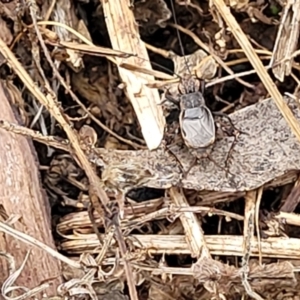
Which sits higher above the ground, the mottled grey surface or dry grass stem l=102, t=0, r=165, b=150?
dry grass stem l=102, t=0, r=165, b=150

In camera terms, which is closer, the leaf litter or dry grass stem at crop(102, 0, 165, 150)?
the leaf litter

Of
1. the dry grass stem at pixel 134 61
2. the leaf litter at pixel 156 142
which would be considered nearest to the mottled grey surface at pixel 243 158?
the leaf litter at pixel 156 142

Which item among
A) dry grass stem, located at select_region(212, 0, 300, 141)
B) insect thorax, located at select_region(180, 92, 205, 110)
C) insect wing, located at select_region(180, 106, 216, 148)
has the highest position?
dry grass stem, located at select_region(212, 0, 300, 141)

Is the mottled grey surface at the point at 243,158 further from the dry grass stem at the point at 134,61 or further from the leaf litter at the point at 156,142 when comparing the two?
the dry grass stem at the point at 134,61

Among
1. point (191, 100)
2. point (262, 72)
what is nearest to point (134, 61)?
point (191, 100)

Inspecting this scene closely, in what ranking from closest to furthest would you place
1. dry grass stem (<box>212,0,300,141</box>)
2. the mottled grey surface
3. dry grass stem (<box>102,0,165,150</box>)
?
dry grass stem (<box>212,0,300,141</box>) → the mottled grey surface → dry grass stem (<box>102,0,165,150</box>)

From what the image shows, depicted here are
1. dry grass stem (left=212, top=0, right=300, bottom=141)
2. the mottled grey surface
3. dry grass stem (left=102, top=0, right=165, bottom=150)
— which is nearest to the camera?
dry grass stem (left=212, top=0, right=300, bottom=141)

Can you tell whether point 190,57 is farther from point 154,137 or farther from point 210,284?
point 210,284

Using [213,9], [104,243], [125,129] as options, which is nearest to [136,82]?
[125,129]

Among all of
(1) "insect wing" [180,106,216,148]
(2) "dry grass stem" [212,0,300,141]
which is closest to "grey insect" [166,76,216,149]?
(1) "insect wing" [180,106,216,148]

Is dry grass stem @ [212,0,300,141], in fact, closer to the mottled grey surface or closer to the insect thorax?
the mottled grey surface
